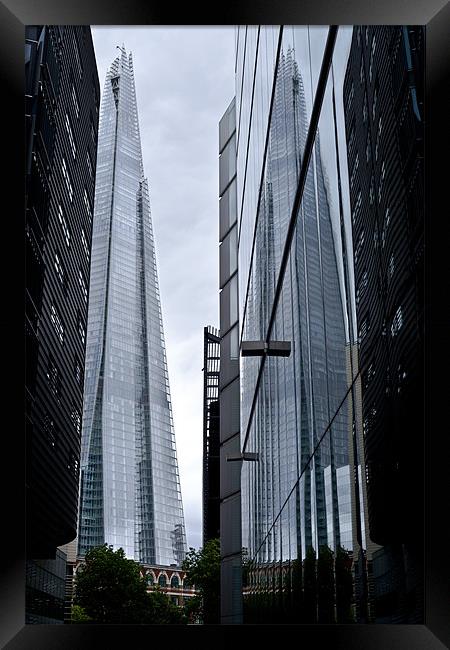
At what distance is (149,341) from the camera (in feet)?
279

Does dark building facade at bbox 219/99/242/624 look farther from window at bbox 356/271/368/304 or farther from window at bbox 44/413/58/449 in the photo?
window at bbox 356/271/368/304

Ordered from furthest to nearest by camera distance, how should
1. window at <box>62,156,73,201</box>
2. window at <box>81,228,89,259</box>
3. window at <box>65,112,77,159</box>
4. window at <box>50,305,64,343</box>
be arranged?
window at <box>81,228,89,259</box> < window at <box>65,112,77,159</box> < window at <box>62,156,73,201</box> < window at <box>50,305,64,343</box>

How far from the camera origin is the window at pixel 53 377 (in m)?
20.3

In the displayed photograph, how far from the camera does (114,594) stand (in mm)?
44562

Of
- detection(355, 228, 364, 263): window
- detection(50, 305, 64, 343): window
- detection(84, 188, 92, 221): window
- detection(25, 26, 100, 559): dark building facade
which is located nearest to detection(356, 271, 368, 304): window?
detection(355, 228, 364, 263): window

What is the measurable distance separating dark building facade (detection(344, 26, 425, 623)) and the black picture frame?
0.34 meters

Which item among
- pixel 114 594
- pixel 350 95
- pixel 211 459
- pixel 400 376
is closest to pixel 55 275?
pixel 350 95

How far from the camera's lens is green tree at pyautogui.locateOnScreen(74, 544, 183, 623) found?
143 feet

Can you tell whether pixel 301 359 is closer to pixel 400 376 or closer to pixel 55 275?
pixel 400 376

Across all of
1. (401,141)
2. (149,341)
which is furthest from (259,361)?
(149,341)

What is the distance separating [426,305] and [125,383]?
80816 mm

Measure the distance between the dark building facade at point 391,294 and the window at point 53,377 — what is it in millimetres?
17168

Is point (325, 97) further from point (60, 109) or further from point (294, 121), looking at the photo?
point (60, 109)
